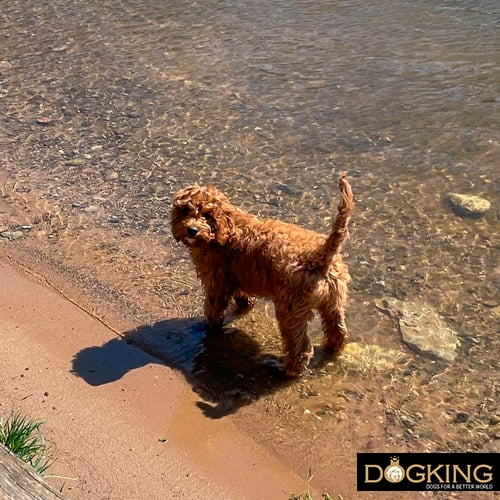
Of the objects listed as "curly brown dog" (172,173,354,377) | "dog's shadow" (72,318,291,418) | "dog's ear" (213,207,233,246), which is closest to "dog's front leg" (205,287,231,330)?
"curly brown dog" (172,173,354,377)

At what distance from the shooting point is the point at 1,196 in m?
7.84

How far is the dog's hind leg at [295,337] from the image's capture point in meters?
5.21

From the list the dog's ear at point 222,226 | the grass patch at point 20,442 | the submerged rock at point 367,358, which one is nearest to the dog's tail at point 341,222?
the dog's ear at point 222,226

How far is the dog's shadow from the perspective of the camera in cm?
539

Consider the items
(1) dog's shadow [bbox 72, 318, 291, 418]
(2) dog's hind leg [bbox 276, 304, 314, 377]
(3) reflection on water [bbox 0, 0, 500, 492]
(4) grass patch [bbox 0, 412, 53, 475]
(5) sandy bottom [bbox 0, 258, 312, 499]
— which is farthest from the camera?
(3) reflection on water [bbox 0, 0, 500, 492]

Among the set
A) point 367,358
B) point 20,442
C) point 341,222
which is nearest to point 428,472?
point 367,358

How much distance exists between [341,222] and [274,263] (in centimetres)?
71

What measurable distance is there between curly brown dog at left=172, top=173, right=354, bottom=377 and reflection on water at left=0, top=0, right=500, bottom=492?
0.47 meters

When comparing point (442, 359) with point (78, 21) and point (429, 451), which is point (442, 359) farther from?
point (78, 21)

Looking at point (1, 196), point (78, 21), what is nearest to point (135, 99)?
point (1, 196)

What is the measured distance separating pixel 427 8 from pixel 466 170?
177 inches

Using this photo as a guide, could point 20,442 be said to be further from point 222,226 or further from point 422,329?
point 422,329

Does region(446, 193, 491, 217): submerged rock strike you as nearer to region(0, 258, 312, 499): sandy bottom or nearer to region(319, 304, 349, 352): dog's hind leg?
region(319, 304, 349, 352): dog's hind leg

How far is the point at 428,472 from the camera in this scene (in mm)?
4746
